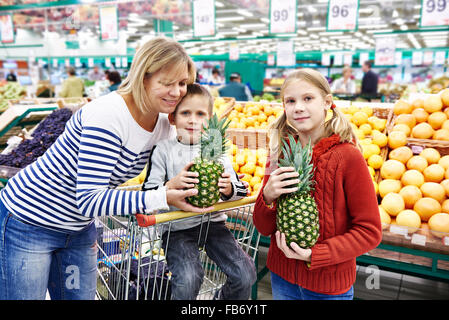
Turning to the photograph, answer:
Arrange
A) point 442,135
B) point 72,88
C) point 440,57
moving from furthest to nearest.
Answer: point 440,57, point 72,88, point 442,135

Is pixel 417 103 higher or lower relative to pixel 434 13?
lower

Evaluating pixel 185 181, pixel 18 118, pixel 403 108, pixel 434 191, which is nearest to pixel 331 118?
pixel 185 181

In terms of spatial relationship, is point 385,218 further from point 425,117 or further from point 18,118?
point 18,118

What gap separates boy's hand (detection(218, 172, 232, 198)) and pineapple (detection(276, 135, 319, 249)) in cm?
30

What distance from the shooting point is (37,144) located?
130 inches

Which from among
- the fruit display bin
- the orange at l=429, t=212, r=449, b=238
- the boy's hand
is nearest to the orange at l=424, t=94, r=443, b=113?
the orange at l=429, t=212, r=449, b=238

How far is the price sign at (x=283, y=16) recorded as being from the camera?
7.07 meters

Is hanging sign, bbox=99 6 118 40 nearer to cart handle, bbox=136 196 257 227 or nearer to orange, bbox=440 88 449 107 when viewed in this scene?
orange, bbox=440 88 449 107

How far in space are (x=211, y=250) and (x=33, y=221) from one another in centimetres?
85

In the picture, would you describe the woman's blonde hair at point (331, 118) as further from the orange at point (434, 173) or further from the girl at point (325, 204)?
the orange at point (434, 173)

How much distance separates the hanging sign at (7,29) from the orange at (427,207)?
11478mm

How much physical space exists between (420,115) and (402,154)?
2.34 ft

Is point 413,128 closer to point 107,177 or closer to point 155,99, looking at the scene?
point 155,99

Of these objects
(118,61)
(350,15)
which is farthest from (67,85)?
(118,61)
